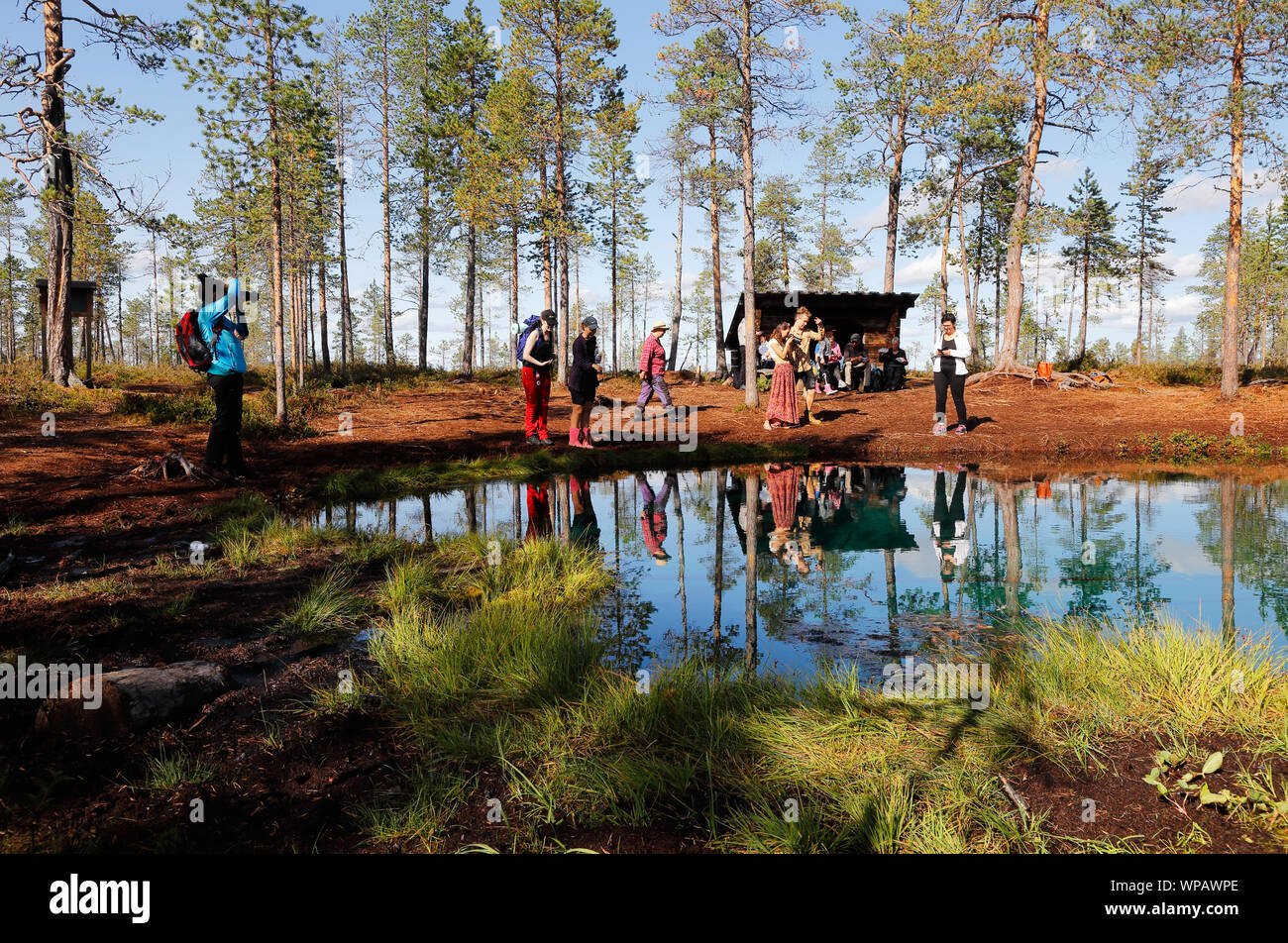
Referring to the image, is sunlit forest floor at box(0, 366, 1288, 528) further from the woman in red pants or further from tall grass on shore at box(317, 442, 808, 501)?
the woman in red pants

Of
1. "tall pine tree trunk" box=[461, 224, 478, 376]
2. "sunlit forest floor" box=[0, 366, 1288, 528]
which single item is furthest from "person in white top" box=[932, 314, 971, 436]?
"tall pine tree trunk" box=[461, 224, 478, 376]

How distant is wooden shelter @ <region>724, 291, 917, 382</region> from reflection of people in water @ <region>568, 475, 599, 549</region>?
1639 centimetres

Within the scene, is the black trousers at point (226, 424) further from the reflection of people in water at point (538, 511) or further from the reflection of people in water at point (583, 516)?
the reflection of people in water at point (583, 516)

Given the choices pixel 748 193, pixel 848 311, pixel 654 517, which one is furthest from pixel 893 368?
pixel 654 517

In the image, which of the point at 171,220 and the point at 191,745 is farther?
the point at 171,220

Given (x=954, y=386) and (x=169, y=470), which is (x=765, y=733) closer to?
(x=169, y=470)

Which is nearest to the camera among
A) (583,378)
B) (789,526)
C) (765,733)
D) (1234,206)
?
(765,733)

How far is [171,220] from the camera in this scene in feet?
41.3

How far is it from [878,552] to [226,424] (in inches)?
336

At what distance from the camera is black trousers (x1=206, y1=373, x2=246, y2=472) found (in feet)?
28.9

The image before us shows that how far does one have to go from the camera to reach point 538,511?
913cm

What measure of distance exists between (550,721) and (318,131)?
48.7ft
